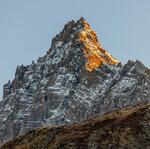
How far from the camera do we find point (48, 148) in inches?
1780

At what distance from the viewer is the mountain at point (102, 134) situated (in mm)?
42250

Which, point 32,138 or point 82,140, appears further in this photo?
point 32,138

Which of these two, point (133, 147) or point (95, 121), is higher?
point (95, 121)

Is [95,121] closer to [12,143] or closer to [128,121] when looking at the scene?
[128,121]

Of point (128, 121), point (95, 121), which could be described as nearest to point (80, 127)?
point (95, 121)

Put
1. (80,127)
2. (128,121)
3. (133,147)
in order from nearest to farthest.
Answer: (133,147)
(128,121)
(80,127)

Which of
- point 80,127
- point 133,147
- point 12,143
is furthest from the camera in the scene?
point 12,143

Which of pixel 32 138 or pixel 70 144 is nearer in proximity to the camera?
pixel 70 144

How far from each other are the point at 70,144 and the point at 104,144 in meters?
3.26

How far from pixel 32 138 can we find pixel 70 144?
6742 mm

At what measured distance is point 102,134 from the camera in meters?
43.7

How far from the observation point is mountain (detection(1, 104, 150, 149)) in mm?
42250

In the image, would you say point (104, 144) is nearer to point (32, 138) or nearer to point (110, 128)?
point (110, 128)

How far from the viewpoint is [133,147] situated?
1635 inches
